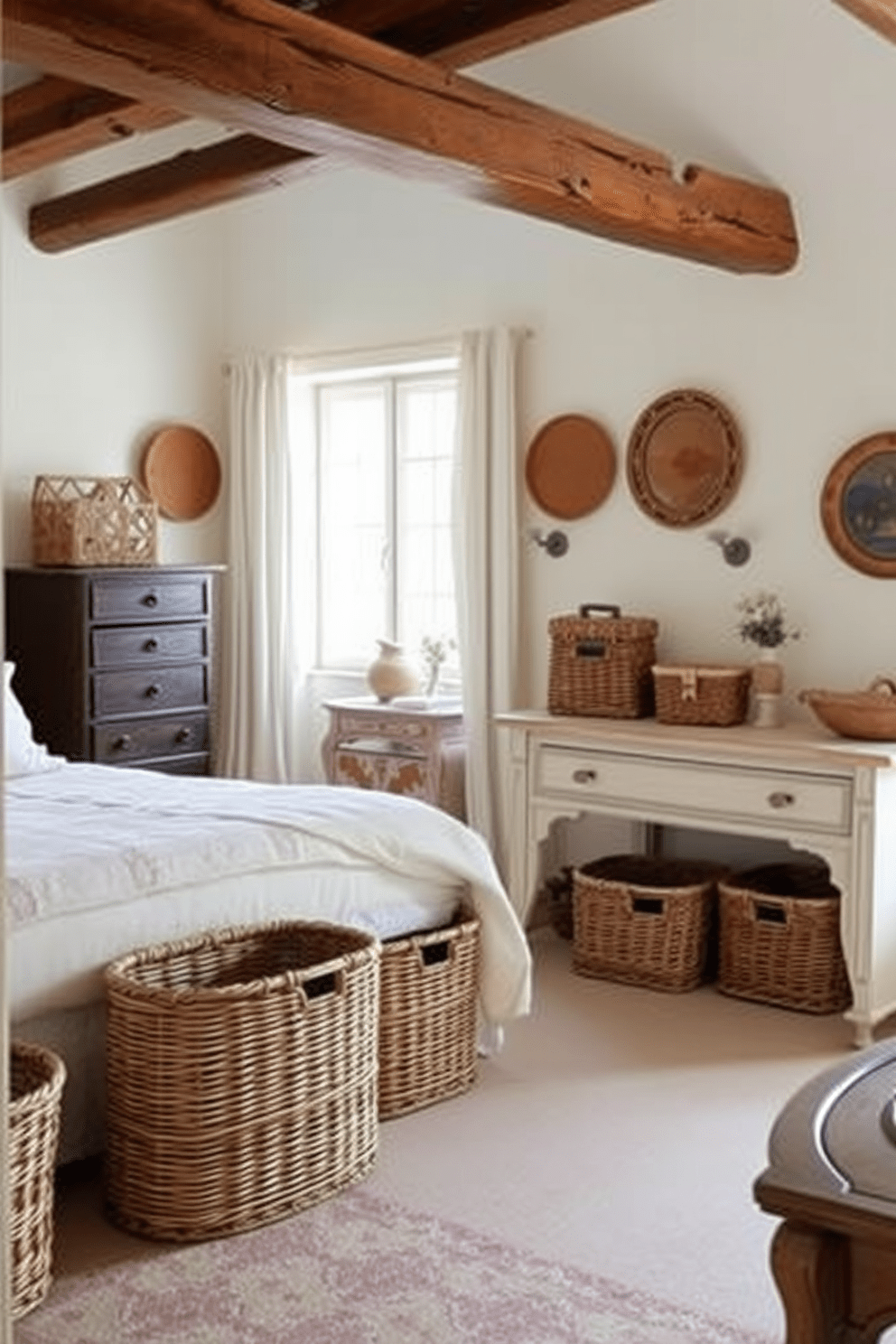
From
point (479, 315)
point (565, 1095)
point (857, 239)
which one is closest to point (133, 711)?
point (479, 315)

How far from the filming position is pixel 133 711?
217 inches

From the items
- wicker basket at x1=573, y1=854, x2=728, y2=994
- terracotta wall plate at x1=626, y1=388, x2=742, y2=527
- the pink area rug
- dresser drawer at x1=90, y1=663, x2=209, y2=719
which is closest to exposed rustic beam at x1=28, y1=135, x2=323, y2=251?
terracotta wall plate at x1=626, y1=388, x2=742, y2=527

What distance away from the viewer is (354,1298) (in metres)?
2.65

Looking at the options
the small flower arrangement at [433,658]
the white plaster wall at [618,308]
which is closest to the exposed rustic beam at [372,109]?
the white plaster wall at [618,308]

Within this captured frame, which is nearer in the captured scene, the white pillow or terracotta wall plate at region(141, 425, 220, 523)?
the white pillow

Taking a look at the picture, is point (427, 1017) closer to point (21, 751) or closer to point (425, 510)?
point (21, 751)

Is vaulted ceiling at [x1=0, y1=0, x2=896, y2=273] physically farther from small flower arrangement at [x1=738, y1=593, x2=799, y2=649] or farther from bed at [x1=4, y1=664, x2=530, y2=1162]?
bed at [x1=4, y1=664, x2=530, y2=1162]

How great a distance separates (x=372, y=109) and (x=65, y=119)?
1843 mm

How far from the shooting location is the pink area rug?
8.27 ft

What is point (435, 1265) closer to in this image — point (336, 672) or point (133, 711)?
point (133, 711)

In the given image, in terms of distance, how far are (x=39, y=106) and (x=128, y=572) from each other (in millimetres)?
1574

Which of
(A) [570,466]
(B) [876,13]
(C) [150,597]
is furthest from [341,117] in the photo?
(C) [150,597]

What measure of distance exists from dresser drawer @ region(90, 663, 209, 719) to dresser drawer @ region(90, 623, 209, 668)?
0.13 feet

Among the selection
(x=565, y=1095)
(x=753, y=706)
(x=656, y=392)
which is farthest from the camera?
(x=656, y=392)
